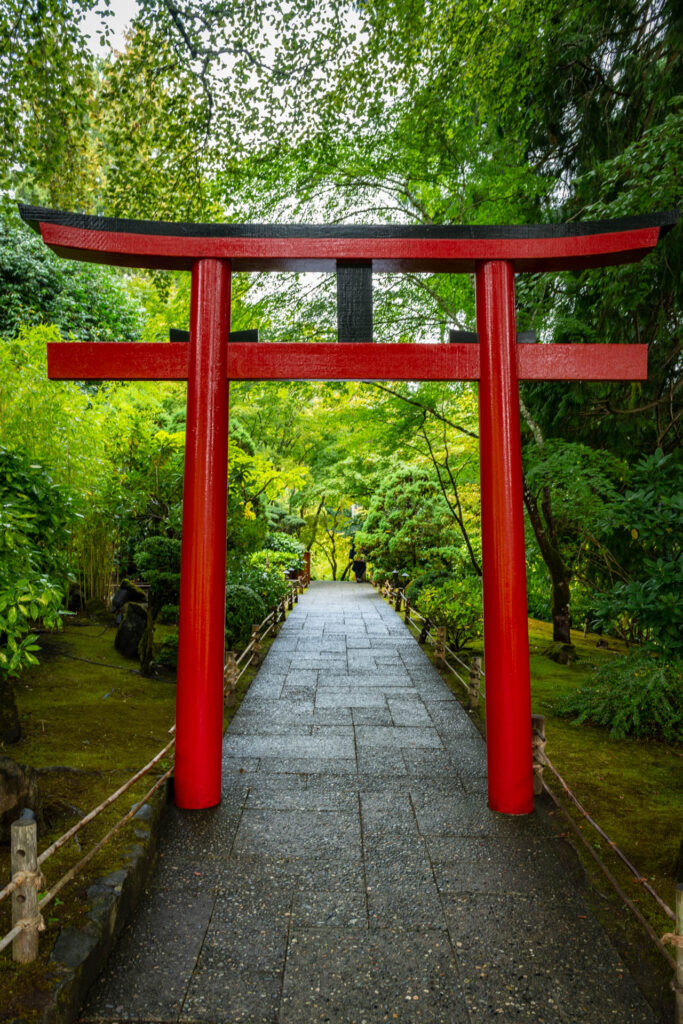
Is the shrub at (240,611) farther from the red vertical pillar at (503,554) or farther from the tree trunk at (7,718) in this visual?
the red vertical pillar at (503,554)

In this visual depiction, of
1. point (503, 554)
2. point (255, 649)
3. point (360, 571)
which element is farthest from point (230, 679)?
point (360, 571)

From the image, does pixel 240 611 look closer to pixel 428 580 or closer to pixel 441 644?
pixel 441 644

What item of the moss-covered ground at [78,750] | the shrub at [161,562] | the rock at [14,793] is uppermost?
the shrub at [161,562]

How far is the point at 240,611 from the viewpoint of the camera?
8.37 m

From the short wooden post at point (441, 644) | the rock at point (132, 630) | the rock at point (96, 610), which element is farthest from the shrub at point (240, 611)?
the rock at point (96, 610)

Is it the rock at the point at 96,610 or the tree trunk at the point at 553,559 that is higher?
the tree trunk at the point at 553,559

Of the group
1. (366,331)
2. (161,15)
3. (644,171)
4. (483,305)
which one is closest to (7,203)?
(161,15)

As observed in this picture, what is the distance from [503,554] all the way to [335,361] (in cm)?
172

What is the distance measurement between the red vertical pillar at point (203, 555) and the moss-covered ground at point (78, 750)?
47 cm

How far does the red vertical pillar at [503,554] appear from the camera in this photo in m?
4.07

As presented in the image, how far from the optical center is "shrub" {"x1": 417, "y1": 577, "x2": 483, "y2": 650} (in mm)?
8586

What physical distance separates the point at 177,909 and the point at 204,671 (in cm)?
137

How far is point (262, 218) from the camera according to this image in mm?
7371

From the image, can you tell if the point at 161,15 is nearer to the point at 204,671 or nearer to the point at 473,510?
the point at 204,671
